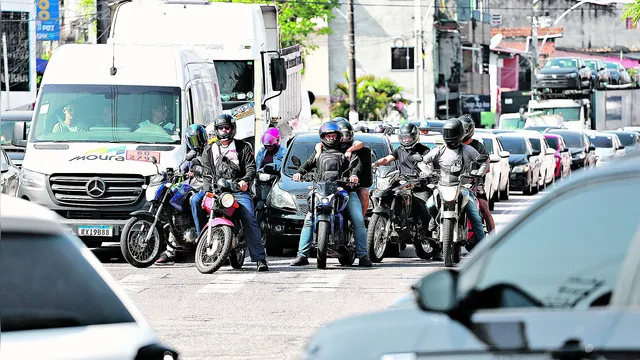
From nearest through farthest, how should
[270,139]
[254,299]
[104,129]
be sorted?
[254,299], [104,129], [270,139]

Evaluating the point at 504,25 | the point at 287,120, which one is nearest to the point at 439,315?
the point at 287,120

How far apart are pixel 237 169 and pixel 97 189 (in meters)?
2.13

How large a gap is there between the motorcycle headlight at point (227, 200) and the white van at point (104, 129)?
6.40 feet

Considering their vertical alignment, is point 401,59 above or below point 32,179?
above

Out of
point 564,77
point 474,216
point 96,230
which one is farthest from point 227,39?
point 564,77

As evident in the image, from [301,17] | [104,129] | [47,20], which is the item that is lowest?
[104,129]

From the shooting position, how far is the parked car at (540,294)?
3857 mm

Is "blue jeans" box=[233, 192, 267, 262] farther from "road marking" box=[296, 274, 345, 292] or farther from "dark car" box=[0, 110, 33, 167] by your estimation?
"dark car" box=[0, 110, 33, 167]

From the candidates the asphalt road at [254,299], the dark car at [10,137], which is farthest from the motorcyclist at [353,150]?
the dark car at [10,137]

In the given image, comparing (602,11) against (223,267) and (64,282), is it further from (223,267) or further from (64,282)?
(64,282)

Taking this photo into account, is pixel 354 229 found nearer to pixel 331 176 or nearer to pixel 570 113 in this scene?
pixel 331 176

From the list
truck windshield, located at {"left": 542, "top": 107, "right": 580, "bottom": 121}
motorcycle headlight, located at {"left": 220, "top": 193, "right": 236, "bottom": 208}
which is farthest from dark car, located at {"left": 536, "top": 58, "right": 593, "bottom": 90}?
motorcycle headlight, located at {"left": 220, "top": 193, "right": 236, "bottom": 208}

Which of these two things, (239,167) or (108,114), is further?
(108,114)

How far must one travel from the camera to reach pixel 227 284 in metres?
14.4
